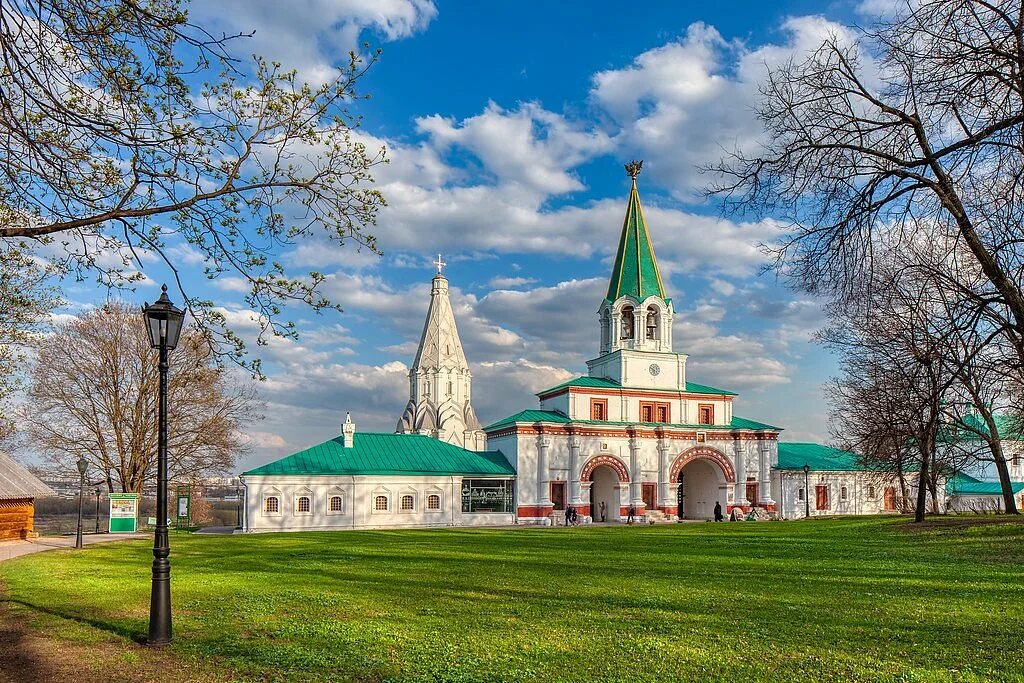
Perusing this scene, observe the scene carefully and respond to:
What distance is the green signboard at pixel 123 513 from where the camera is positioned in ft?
114

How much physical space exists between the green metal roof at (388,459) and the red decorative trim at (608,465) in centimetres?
494

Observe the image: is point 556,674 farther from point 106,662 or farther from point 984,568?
point 984,568

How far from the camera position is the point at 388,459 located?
1794 inches

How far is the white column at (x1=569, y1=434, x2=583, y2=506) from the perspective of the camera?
48438 mm

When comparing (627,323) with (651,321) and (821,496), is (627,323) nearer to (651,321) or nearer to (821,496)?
(651,321)

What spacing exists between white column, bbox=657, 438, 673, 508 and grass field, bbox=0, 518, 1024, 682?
30893mm

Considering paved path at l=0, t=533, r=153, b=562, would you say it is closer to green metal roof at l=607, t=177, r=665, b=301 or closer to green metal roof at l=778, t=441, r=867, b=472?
green metal roof at l=607, t=177, r=665, b=301

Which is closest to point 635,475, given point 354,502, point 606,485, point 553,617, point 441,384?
point 606,485

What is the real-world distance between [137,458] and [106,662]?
31974mm

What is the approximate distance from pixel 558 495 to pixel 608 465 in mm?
3956

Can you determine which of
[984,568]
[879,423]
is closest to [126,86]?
[984,568]

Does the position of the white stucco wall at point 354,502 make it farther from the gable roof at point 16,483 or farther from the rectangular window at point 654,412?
the rectangular window at point 654,412

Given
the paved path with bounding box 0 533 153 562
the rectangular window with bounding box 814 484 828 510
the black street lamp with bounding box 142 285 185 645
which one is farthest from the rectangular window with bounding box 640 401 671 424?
the black street lamp with bounding box 142 285 185 645

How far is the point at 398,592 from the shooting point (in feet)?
43.2
